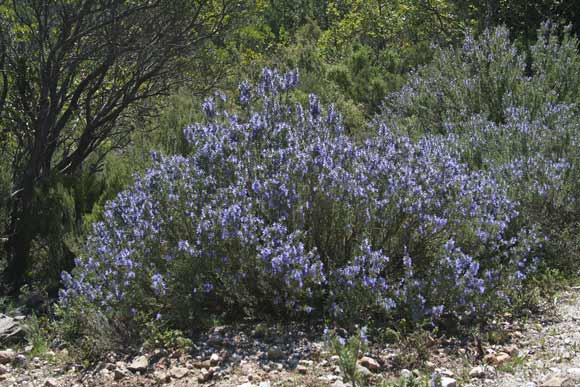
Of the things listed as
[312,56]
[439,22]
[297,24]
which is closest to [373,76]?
[312,56]

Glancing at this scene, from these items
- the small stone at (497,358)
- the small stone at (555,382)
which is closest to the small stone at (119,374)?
the small stone at (497,358)

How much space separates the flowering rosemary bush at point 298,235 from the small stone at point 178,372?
A: 337 millimetres

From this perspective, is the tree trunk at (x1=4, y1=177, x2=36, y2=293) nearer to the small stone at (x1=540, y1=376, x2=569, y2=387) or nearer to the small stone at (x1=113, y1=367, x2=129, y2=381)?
the small stone at (x1=113, y1=367, x2=129, y2=381)

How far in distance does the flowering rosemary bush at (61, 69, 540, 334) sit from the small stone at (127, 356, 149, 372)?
0.83 ft

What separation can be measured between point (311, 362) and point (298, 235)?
26.5 inches

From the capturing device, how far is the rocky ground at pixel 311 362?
3432 mm

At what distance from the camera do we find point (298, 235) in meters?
3.78

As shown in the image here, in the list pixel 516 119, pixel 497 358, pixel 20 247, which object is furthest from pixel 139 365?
pixel 516 119

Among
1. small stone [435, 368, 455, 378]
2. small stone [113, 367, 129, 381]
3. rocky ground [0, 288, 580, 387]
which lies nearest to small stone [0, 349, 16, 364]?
rocky ground [0, 288, 580, 387]

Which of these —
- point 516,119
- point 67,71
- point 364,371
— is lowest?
point 364,371

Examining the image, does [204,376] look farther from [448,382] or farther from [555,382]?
[555,382]

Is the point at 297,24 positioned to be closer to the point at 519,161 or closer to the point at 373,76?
the point at 373,76

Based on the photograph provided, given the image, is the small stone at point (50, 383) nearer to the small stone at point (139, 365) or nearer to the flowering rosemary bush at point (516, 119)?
the small stone at point (139, 365)

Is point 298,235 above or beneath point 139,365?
above
